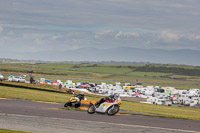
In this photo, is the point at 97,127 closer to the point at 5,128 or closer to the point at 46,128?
the point at 46,128

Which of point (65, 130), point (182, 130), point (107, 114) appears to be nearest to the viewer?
point (65, 130)

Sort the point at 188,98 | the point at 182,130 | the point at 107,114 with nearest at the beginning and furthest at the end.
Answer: the point at 182,130 → the point at 107,114 → the point at 188,98

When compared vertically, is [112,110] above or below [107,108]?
below

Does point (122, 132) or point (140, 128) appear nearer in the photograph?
point (122, 132)

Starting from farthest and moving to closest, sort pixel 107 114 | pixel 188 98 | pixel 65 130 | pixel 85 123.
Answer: pixel 188 98 → pixel 107 114 → pixel 85 123 → pixel 65 130

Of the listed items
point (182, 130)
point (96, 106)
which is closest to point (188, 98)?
point (96, 106)

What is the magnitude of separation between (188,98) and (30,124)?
169 feet

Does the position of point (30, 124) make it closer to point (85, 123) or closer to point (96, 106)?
point (85, 123)

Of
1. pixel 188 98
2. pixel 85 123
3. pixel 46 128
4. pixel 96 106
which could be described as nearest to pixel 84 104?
pixel 96 106

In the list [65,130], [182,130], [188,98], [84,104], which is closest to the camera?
[65,130]

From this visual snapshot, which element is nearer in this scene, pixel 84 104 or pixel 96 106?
pixel 96 106

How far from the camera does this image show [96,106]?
2280cm

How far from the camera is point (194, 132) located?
617 inches

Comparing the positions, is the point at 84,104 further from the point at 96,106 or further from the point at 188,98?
the point at 188,98
